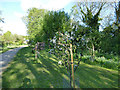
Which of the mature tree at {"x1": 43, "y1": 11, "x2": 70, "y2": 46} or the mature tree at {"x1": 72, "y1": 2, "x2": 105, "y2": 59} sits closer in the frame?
the mature tree at {"x1": 72, "y1": 2, "x2": 105, "y2": 59}

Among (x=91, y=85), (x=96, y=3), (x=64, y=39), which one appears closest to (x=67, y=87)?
(x=91, y=85)

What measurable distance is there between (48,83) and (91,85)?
2020 mm

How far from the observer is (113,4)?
12.3 meters

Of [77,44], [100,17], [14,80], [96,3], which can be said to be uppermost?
[96,3]

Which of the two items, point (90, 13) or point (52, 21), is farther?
point (52, 21)

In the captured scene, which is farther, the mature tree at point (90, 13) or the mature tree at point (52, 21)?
the mature tree at point (52, 21)

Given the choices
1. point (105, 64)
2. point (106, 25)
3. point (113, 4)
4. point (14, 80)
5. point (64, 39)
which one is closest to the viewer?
point (64, 39)

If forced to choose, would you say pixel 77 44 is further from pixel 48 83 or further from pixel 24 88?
pixel 24 88

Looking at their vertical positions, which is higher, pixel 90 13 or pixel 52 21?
pixel 90 13

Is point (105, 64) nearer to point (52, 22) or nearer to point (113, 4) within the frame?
point (52, 22)

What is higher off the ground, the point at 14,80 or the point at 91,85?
the point at 14,80

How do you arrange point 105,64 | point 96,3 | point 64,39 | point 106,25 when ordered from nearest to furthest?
point 64,39 → point 105,64 → point 96,3 → point 106,25

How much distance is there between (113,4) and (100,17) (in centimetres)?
259

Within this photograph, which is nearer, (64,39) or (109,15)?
(64,39)
